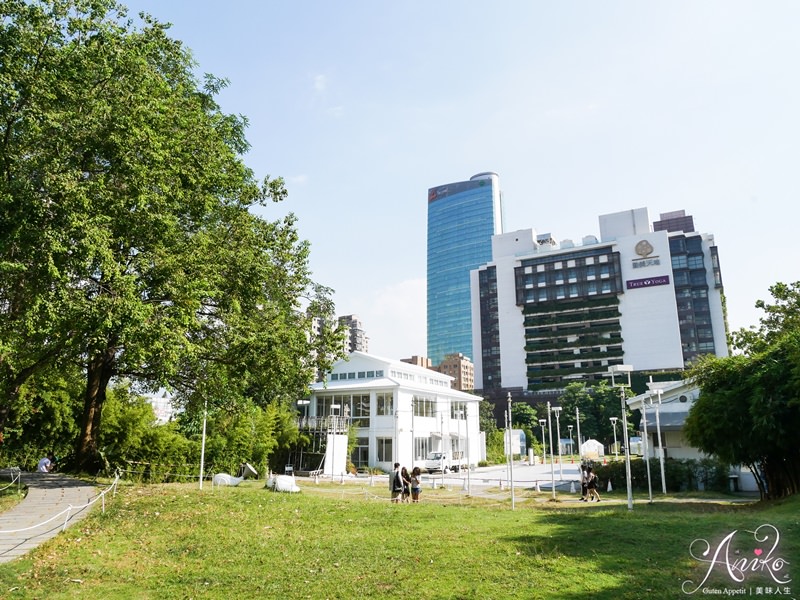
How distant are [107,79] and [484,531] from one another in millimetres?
16414

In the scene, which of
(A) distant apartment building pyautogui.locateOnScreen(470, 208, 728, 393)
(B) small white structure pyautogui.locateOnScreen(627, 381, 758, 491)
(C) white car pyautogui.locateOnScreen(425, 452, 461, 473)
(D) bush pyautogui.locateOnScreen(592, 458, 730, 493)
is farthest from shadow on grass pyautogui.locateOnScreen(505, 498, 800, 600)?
(A) distant apartment building pyautogui.locateOnScreen(470, 208, 728, 393)

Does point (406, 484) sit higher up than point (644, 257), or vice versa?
point (644, 257)

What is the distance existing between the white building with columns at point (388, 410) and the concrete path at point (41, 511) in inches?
922

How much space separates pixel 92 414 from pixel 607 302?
3814 inches

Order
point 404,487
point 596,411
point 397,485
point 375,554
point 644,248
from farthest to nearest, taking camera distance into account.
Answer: point 644,248, point 596,411, point 397,485, point 404,487, point 375,554

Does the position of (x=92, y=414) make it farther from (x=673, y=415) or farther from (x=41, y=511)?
(x=673, y=415)

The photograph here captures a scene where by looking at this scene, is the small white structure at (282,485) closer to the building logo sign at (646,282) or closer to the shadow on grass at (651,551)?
the shadow on grass at (651,551)

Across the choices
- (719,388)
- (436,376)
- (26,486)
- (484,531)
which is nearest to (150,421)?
(26,486)

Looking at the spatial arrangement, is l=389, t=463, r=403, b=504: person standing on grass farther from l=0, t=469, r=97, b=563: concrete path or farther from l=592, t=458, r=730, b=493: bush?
l=592, t=458, r=730, b=493: bush

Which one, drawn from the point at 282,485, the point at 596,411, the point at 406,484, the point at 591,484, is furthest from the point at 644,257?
the point at 282,485

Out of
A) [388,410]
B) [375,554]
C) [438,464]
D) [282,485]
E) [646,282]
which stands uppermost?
[646,282]

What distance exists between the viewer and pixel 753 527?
12250 millimetres

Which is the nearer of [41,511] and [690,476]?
[41,511]

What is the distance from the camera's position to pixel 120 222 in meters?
16.2
